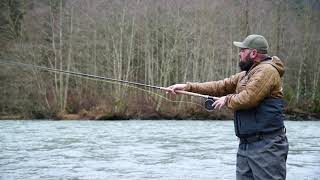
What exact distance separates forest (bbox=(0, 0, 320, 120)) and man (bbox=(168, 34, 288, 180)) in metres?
25.1

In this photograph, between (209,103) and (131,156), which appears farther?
(131,156)

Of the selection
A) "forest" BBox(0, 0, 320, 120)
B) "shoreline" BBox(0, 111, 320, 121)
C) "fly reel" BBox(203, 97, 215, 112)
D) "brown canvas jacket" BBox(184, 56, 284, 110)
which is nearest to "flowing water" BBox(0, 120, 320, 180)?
"fly reel" BBox(203, 97, 215, 112)

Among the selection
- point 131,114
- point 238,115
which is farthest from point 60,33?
point 238,115

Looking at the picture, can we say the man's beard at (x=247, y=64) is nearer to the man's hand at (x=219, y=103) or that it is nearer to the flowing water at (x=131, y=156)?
the man's hand at (x=219, y=103)

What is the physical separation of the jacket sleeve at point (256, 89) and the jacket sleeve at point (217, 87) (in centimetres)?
51

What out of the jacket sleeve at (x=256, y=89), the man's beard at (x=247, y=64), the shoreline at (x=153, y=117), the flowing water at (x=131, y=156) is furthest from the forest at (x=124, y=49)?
the jacket sleeve at (x=256, y=89)

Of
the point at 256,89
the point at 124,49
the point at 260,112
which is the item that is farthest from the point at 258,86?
the point at 124,49

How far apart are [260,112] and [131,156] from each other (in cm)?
794

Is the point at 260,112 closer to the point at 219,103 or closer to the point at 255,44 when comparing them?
the point at 219,103

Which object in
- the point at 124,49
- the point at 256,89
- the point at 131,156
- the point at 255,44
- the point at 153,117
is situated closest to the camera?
the point at 256,89

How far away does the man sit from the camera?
409 centimetres

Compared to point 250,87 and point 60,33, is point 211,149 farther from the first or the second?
point 60,33

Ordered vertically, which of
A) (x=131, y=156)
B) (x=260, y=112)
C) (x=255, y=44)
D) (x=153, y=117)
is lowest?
(x=131, y=156)

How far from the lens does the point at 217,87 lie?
4699mm
